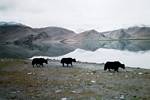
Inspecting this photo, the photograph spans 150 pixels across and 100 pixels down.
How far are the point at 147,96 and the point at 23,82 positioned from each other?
32.6 feet

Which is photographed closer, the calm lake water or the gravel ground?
the gravel ground

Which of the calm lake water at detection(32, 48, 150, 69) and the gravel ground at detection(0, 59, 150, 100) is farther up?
the calm lake water at detection(32, 48, 150, 69)

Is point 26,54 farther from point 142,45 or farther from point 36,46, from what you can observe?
point 142,45

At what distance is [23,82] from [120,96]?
877cm

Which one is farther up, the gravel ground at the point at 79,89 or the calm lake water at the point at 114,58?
the calm lake water at the point at 114,58

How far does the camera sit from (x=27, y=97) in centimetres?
1739

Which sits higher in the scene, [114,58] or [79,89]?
[114,58]

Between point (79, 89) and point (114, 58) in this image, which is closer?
point (79, 89)

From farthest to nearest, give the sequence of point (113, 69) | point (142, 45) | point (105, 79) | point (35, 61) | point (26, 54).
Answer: point (142, 45), point (26, 54), point (35, 61), point (113, 69), point (105, 79)

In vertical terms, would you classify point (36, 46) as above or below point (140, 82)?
above

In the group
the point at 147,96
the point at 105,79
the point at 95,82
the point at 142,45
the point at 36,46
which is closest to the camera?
the point at 147,96

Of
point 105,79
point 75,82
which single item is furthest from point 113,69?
point 75,82

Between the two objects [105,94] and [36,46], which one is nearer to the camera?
A: [105,94]

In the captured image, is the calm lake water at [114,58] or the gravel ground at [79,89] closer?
the gravel ground at [79,89]
